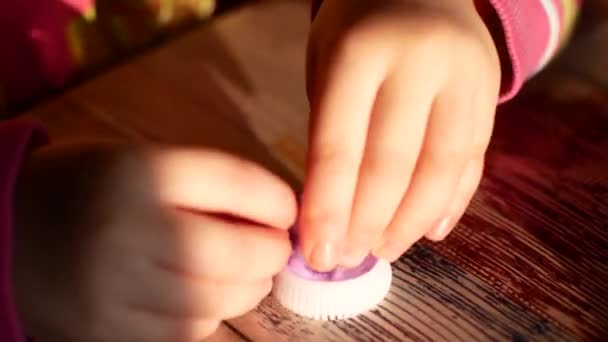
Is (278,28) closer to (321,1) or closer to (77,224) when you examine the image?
(321,1)

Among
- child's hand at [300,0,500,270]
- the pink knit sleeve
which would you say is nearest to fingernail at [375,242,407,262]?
child's hand at [300,0,500,270]

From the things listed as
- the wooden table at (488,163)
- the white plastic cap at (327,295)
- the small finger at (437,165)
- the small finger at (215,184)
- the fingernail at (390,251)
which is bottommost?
the wooden table at (488,163)

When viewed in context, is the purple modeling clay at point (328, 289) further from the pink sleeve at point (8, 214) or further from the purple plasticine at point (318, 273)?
the pink sleeve at point (8, 214)

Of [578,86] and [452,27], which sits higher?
[452,27]

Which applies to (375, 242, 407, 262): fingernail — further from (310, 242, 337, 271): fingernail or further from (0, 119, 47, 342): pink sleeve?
(0, 119, 47, 342): pink sleeve

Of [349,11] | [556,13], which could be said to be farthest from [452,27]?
[556,13]

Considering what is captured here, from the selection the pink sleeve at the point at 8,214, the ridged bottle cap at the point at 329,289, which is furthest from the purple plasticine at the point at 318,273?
the pink sleeve at the point at 8,214

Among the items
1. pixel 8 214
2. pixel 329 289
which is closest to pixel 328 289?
pixel 329 289

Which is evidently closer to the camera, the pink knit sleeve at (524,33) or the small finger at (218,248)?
the small finger at (218,248)
